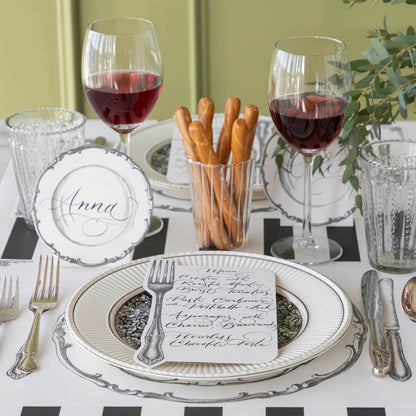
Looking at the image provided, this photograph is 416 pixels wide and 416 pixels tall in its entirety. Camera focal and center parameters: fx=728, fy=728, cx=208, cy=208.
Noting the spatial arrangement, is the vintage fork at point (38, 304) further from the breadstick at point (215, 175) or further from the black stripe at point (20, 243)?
the breadstick at point (215, 175)

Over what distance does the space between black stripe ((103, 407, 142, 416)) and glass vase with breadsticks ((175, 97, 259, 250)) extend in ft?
1.28

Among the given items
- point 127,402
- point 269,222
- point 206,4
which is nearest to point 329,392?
point 127,402

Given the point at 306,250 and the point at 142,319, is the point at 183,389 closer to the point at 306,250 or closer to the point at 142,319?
the point at 142,319

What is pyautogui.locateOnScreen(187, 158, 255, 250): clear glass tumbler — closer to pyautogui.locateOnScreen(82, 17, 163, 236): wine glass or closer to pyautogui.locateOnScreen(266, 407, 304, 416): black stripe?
pyautogui.locateOnScreen(82, 17, 163, 236): wine glass

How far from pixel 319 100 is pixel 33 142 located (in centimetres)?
47

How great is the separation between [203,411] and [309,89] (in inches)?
18.2

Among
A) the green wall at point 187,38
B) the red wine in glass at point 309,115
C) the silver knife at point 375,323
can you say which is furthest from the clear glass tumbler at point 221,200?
the green wall at point 187,38

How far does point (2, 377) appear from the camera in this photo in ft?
2.66

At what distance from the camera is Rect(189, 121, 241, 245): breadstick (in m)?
1.07

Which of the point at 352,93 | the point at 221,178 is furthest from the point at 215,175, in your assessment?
the point at 352,93

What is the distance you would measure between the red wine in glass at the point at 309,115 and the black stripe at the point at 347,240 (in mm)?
190

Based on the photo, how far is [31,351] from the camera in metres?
0.85

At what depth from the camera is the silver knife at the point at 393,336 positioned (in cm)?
81

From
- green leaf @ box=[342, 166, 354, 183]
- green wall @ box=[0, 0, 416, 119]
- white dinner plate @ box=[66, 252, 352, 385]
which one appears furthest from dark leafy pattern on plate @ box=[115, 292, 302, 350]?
green wall @ box=[0, 0, 416, 119]
